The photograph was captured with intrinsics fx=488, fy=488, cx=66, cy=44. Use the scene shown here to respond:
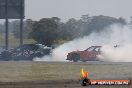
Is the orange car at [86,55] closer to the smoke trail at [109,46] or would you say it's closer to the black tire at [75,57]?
the black tire at [75,57]

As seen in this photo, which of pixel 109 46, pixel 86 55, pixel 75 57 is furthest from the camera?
pixel 109 46

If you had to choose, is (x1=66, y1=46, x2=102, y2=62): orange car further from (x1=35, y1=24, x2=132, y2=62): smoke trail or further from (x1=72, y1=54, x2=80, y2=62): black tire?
(x1=35, y1=24, x2=132, y2=62): smoke trail

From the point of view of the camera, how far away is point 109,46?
36.2m

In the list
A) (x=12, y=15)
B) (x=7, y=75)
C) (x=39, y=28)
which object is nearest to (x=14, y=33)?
(x=39, y=28)

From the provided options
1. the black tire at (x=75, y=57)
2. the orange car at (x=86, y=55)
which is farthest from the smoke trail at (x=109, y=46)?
the black tire at (x=75, y=57)

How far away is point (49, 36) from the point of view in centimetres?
6288

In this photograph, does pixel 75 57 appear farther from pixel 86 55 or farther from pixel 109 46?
pixel 109 46

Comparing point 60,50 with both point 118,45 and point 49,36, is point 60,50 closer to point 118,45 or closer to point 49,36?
point 118,45

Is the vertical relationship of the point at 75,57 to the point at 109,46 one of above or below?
below

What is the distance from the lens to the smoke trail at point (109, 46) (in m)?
35.3

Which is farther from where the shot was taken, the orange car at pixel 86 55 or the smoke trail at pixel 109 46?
the smoke trail at pixel 109 46

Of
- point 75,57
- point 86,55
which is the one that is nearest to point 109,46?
point 86,55

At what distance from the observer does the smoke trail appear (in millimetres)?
35344

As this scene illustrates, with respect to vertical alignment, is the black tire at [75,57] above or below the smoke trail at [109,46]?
below
